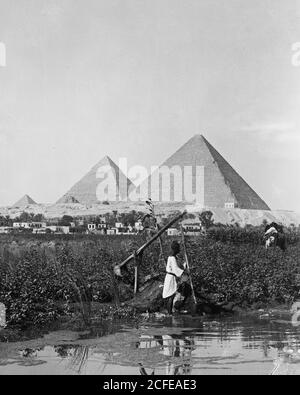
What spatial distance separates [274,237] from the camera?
10367mm

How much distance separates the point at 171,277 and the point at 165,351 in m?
1.45

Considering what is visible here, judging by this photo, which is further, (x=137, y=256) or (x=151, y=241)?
(x=137, y=256)

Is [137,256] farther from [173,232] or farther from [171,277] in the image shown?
[173,232]

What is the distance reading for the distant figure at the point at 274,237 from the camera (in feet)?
33.6

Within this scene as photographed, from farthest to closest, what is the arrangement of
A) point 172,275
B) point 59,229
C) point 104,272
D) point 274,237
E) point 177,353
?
point 59,229
point 274,237
point 104,272
point 172,275
point 177,353

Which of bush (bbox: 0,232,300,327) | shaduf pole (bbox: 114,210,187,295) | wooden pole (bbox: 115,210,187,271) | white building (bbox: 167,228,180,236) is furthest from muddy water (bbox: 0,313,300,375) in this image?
white building (bbox: 167,228,180,236)

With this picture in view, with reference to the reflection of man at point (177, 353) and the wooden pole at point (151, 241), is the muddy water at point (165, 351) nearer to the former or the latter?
the reflection of man at point (177, 353)

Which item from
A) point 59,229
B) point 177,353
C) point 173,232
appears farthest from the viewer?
point 59,229

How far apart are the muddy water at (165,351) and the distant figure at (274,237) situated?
2.79 m

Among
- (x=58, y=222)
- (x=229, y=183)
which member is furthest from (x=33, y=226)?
(x=229, y=183)

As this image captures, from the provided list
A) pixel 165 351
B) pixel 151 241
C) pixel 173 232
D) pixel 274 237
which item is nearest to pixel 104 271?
pixel 151 241

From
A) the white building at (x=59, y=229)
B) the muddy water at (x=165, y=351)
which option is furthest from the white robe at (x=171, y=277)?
the white building at (x=59, y=229)

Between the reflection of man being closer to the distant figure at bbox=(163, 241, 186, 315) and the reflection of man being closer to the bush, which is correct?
the distant figure at bbox=(163, 241, 186, 315)

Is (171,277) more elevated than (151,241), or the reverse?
(151,241)
